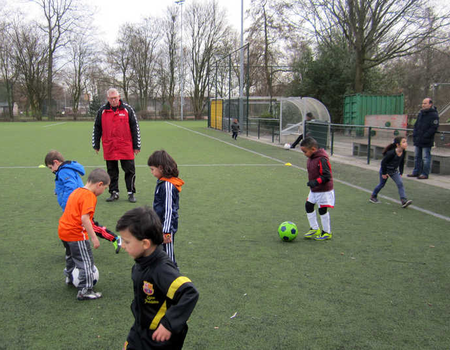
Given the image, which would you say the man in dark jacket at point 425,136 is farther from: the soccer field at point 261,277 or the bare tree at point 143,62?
the bare tree at point 143,62

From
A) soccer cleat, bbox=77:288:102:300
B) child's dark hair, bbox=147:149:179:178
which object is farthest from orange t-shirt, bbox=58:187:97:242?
child's dark hair, bbox=147:149:179:178

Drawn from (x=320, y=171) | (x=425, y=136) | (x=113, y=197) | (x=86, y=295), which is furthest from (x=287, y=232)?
(x=425, y=136)

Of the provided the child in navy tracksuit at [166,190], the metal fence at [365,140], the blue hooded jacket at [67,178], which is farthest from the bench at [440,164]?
the blue hooded jacket at [67,178]

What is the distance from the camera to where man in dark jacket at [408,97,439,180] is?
33.9ft

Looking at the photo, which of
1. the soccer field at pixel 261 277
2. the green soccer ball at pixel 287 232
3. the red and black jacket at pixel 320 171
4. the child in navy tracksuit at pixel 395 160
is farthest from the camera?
the child in navy tracksuit at pixel 395 160

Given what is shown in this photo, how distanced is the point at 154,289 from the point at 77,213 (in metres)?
1.77

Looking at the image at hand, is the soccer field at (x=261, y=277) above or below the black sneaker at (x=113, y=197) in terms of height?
below

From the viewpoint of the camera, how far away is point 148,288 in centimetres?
210

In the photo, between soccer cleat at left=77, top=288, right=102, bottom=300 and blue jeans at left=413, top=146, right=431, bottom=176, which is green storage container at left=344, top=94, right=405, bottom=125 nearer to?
blue jeans at left=413, top=146, right=431, bottom=176

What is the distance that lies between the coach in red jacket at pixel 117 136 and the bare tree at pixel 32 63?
4996 cm

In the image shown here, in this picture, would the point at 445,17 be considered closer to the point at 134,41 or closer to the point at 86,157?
the point at 86,157

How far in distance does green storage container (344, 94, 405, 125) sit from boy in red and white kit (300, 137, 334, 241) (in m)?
20.6

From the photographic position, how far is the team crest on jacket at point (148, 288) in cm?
210

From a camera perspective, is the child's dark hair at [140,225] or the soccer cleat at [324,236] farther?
the soccer cleat at [324,236]
